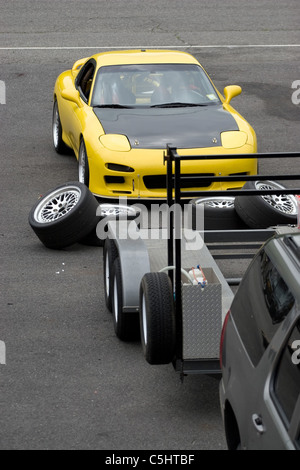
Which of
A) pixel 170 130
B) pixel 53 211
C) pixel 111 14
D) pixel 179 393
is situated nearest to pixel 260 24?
pixel 111 14

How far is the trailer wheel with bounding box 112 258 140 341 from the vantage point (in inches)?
291

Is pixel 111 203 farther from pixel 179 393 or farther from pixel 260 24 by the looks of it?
pixel 260 24

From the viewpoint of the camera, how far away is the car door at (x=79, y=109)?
11773 millimetres

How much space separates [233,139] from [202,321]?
512 centimetres

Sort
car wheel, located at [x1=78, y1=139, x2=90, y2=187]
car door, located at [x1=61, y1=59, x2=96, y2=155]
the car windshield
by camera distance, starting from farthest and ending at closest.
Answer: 1. the car windshield
2. car door, located at [x1=61, y1=59, x2=96, y2=155]
3. car wheel, located at [x1=78, y1=139, x2=90, y2=187]

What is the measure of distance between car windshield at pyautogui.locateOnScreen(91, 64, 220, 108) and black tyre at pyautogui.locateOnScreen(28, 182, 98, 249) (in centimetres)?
227

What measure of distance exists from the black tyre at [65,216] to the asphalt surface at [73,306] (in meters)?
0.24

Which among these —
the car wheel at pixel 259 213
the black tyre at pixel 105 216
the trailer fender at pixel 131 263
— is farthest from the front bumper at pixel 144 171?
the trailer fender at pixel 131 263

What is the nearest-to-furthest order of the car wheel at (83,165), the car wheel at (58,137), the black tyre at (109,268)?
the black tyre at (109,268) < the car wheel at (83,165) < the car wheel at (58,137)

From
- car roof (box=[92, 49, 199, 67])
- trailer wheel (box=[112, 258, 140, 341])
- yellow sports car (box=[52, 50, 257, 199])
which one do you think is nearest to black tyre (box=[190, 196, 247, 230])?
yellow sports car (box=[52, 50, 257, 199])

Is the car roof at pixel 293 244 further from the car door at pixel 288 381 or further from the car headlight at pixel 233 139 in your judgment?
the car headlight at pixel 233 139

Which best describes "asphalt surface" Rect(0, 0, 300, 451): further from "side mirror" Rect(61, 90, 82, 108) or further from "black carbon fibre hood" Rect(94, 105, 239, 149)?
"black carbon fibre hood" Rect(94, 105, 239, 149)

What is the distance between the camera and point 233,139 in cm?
1105

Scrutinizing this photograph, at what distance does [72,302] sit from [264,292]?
3845 mm
